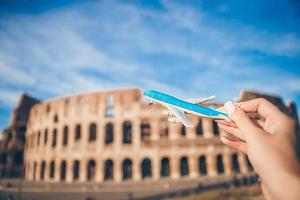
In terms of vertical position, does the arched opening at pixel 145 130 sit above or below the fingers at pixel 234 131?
above

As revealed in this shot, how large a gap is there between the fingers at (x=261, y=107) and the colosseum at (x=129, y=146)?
2239 centimetres


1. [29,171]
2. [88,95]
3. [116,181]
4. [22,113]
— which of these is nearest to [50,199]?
[116,181]

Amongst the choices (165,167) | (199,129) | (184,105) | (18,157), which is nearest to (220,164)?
(199,129)

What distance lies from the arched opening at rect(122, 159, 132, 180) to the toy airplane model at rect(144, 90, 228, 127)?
25.2m

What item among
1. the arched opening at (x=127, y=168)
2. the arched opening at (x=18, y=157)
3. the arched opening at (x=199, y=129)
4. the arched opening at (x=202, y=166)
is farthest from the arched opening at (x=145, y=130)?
the arched opening at (x=18, y=157)

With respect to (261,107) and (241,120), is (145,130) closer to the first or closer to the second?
(261,107)

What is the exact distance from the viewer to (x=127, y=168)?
27281 millimetres

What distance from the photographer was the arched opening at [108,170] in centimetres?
2644

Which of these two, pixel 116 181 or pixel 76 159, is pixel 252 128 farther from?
pixel 76 159

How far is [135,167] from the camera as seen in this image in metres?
25.5

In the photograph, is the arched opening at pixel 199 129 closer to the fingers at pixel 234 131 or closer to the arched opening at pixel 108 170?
the arched opening at pixel 108 170

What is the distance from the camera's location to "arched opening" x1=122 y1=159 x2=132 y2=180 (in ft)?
88.6

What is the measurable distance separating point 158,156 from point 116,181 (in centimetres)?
571

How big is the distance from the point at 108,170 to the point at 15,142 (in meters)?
20.6
